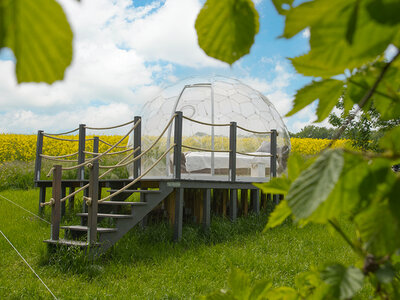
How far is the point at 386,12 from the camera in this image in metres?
0.29

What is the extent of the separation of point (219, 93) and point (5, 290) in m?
6.04

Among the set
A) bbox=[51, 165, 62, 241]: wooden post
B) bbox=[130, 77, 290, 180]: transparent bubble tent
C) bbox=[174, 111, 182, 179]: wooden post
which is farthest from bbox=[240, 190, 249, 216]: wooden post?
bbox=[51, 165, 62, 241]: wooden post

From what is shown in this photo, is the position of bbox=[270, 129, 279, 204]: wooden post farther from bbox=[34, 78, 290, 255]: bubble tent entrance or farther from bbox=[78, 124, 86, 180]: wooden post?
bbox=[78, 124, 86, 180]: wooden post

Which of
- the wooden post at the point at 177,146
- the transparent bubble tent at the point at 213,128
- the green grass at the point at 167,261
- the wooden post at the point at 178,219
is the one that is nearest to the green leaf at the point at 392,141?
the green grass at the point at 167,261

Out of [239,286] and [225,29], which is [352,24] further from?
[239,286]

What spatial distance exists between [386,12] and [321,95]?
0.24 m

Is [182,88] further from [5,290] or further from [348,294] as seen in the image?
[348,294]

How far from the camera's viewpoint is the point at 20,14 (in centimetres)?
24

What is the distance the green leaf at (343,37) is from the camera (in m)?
0.30

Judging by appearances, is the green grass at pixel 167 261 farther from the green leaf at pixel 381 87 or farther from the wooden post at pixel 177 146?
the green leaf at pixel 381 87

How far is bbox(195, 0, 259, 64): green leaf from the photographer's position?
37 centimetres

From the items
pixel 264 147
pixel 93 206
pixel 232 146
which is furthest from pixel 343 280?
pixel 264 147

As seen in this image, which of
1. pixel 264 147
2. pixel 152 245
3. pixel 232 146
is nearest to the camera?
pixel 152 245

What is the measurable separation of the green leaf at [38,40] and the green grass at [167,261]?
3640 millimetres
